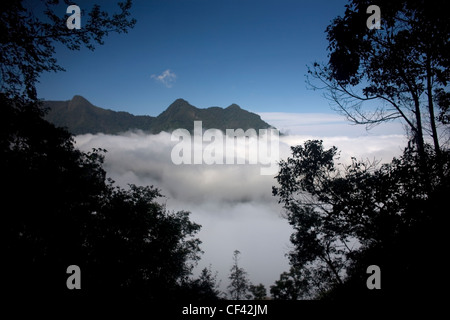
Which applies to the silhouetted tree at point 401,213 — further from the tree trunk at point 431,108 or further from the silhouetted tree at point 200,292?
the silhouetted tree at point 200,292

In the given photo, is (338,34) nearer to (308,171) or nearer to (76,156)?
(308,171)

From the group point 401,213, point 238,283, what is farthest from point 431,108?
point 238,283

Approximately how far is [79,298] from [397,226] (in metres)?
11.6

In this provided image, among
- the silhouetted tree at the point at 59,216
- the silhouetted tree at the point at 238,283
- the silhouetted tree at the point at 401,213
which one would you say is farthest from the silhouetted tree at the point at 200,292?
the silhouetted tree at the point at 238,283

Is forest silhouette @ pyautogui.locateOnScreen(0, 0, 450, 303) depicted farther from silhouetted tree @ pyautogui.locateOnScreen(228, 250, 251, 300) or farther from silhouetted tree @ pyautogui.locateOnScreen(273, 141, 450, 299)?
silhouetted tree @ pyautogui.locateOnScreen(228, 250, 251, 300)

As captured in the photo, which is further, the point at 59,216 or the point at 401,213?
the point at 59,216

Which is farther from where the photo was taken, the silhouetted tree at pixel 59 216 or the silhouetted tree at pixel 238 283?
the silhouetted tree at pixel 238 283

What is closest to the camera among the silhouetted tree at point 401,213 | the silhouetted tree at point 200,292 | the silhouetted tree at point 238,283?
the silhouetted tree at point 401,213

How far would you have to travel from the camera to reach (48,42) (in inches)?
214

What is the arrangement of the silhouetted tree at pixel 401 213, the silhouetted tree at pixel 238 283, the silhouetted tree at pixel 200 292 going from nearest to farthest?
the silhouetted tree at pixel 401 213 → the silhouetted tree at pixel 200 292 → the silhouetted tree at pixel 238 283

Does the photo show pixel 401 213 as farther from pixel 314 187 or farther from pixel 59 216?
pixel 59 216

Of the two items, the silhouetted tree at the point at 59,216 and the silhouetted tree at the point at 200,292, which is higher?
the silhouetted tree at the point at 59,216

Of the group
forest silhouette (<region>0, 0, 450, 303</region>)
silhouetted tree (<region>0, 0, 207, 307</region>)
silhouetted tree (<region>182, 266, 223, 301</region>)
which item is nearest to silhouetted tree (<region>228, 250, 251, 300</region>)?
silhouetted tree (<region>182, 266, 223, 301</region>)

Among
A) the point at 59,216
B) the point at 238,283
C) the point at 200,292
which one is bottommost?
the point at 238,283
